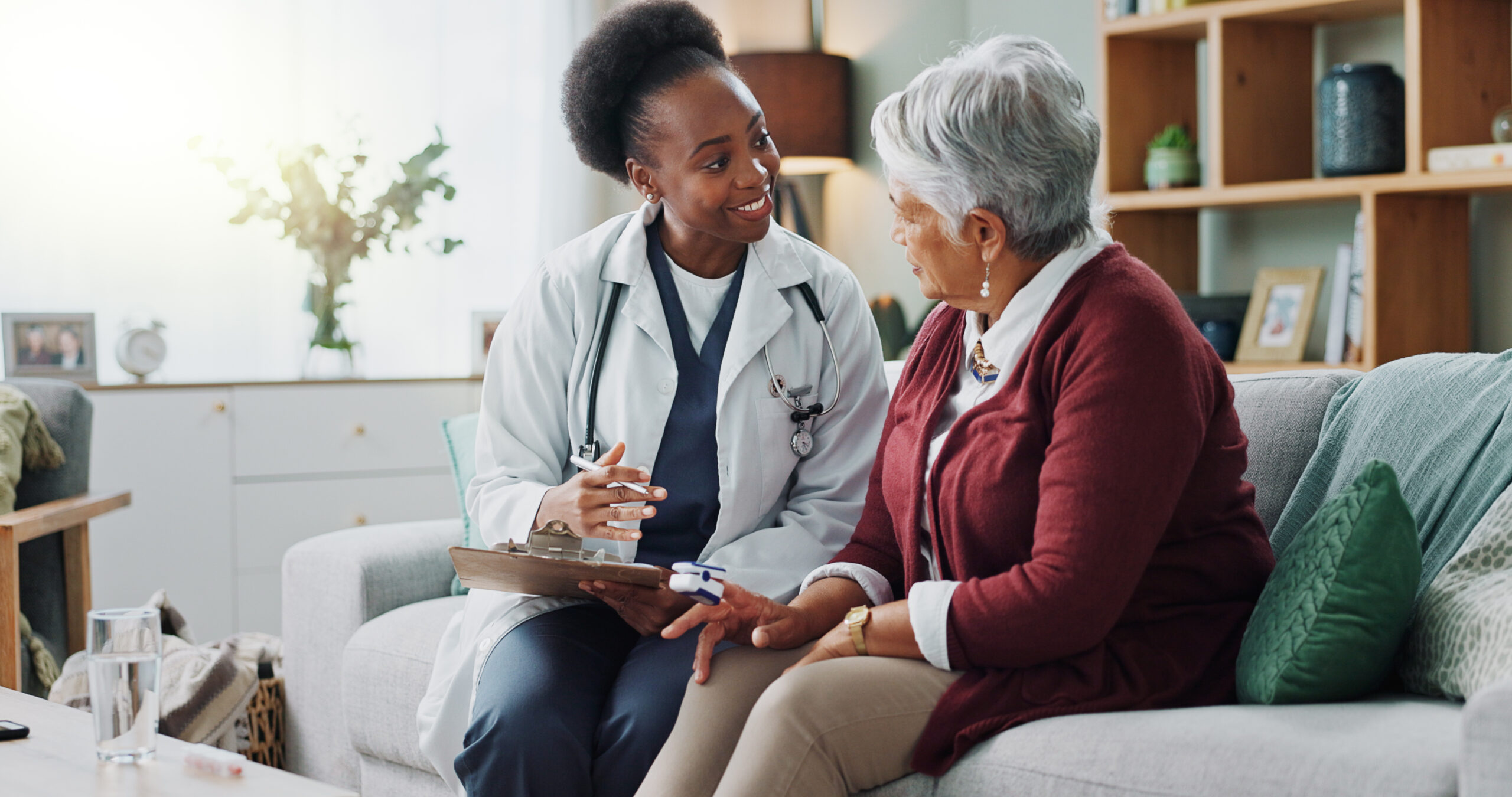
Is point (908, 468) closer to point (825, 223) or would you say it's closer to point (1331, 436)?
point (1331, 436)

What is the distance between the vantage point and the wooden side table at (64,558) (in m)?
2.18

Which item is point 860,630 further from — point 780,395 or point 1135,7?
point 1135,7

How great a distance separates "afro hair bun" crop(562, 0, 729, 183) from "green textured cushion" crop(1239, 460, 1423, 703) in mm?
1010

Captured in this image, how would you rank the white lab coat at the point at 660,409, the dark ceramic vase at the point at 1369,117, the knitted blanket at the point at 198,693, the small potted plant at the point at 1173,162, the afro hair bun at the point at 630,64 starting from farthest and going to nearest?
the small potted plant at the point at 1173,162
the dark ceramic vase at the point at 1369,117
the knitted blanket at the point at 198,693
the afro hair bun at the point at 630,64
the white lab coat at the point at 660,409

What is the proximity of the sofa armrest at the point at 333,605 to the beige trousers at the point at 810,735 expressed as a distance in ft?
3.32

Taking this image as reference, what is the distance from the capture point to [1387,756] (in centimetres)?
108

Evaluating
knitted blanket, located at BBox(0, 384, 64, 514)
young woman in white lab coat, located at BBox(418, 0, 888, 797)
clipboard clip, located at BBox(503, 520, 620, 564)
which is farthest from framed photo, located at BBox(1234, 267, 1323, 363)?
knitted blanket, located at BBox(0, 384, 64, 514)

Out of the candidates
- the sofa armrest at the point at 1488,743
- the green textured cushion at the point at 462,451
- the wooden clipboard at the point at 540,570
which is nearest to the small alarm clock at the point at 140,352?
the green textured cushion at the point at 462,451

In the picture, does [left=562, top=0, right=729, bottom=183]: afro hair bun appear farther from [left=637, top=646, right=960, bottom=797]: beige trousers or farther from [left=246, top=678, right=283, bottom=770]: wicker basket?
[left=246, top=678, right=283, bottom=770]: wicker basket

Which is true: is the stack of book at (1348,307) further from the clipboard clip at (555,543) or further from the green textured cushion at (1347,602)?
the clipboard clip at (555,543)

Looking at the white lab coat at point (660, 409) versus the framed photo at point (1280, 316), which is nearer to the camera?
the white lab coat at point (660, 409)

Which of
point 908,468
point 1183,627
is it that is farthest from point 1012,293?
point 1183,627

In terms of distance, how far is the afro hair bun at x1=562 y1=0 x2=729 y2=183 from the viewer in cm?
180

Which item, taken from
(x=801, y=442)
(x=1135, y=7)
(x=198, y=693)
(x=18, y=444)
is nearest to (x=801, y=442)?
(x=801, y=442)
